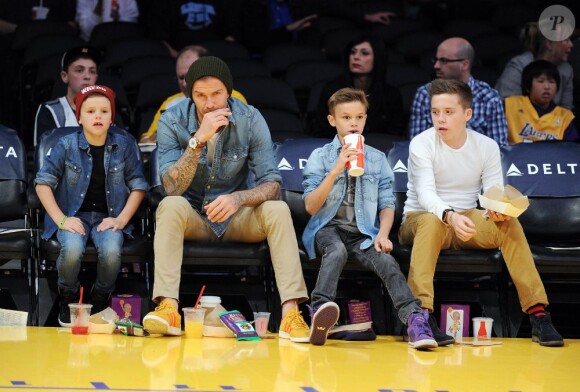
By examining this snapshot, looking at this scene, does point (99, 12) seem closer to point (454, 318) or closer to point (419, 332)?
point (454, 318)

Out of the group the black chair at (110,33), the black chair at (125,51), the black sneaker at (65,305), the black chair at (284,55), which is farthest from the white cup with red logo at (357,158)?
the black chair at (110,33)

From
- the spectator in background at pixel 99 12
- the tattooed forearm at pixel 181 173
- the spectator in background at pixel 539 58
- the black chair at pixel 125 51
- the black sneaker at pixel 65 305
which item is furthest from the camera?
the spectator in background at pixel 99 12

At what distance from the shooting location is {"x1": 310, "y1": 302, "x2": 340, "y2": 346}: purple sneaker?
18.1ft

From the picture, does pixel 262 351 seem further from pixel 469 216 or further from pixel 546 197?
pixel 546 197

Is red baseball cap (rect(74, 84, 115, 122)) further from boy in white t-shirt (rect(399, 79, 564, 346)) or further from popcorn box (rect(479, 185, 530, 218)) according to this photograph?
popcorn box (rect(479, 185, 530, 218))

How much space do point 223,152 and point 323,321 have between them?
1212 millimetres

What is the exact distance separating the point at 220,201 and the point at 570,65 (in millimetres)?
4714

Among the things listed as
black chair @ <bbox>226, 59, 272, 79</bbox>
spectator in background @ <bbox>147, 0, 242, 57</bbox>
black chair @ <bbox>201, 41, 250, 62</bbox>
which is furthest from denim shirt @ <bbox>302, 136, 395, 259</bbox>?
spectator in background @ <bbox>147, 0, 242, 57</bbox>

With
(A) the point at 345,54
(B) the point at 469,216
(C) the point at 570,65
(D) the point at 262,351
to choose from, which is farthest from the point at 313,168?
(C) the point at 570,65

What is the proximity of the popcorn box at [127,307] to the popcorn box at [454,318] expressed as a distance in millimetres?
1649

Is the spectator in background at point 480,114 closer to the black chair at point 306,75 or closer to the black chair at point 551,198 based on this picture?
the black chair at point 551,198

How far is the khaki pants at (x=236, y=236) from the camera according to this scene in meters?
5.81

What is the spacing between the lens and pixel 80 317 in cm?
579

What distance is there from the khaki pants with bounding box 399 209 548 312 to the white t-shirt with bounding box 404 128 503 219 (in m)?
0.24
